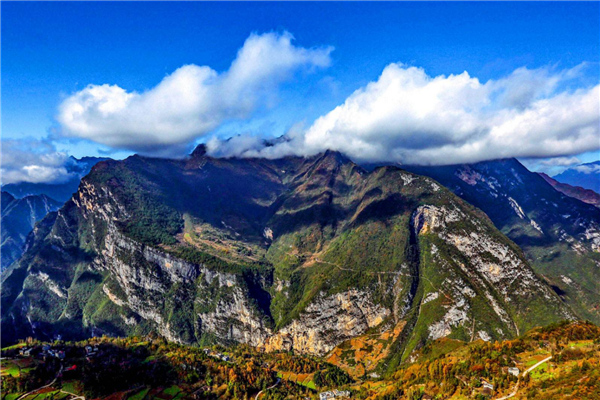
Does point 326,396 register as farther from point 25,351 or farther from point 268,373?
point 25,351

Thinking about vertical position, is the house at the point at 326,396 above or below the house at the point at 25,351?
below

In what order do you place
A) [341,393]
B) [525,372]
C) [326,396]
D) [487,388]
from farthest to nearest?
[341,393]
[326,396]
[525,372]
[487,388]

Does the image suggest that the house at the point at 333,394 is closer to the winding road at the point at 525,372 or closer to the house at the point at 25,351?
the winding road at the point at 525,372

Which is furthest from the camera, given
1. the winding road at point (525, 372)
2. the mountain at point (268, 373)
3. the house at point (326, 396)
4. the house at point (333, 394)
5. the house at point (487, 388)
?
the house at point (333, 394)

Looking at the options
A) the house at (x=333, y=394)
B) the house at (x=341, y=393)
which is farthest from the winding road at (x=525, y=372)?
the house at (x=333, y=394)

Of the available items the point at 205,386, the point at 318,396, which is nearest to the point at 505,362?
the point at 318,396

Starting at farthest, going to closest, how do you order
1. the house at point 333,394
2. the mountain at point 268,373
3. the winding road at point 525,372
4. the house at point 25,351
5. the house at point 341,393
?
the house at point 341,393, the house at point 333,394, the house at point 25,351, the mountain at point 268,373, the winding road at point 525,372

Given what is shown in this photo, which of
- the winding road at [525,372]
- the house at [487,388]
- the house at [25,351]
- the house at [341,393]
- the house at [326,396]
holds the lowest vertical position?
the house at [341,393]

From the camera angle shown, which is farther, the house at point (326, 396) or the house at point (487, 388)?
the house at point (326, 396)

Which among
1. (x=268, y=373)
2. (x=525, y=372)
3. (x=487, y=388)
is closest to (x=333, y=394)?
(x=268, y=373)

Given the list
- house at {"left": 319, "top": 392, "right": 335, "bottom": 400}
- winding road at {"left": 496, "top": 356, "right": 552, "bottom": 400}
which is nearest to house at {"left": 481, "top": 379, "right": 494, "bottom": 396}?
winding road at {"left": 496, "top": 356, "right": 552, "bottom": 400}

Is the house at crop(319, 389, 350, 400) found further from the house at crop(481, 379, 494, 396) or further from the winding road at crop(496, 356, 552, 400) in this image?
the winding road at crop(496, 356, 552, 400)
